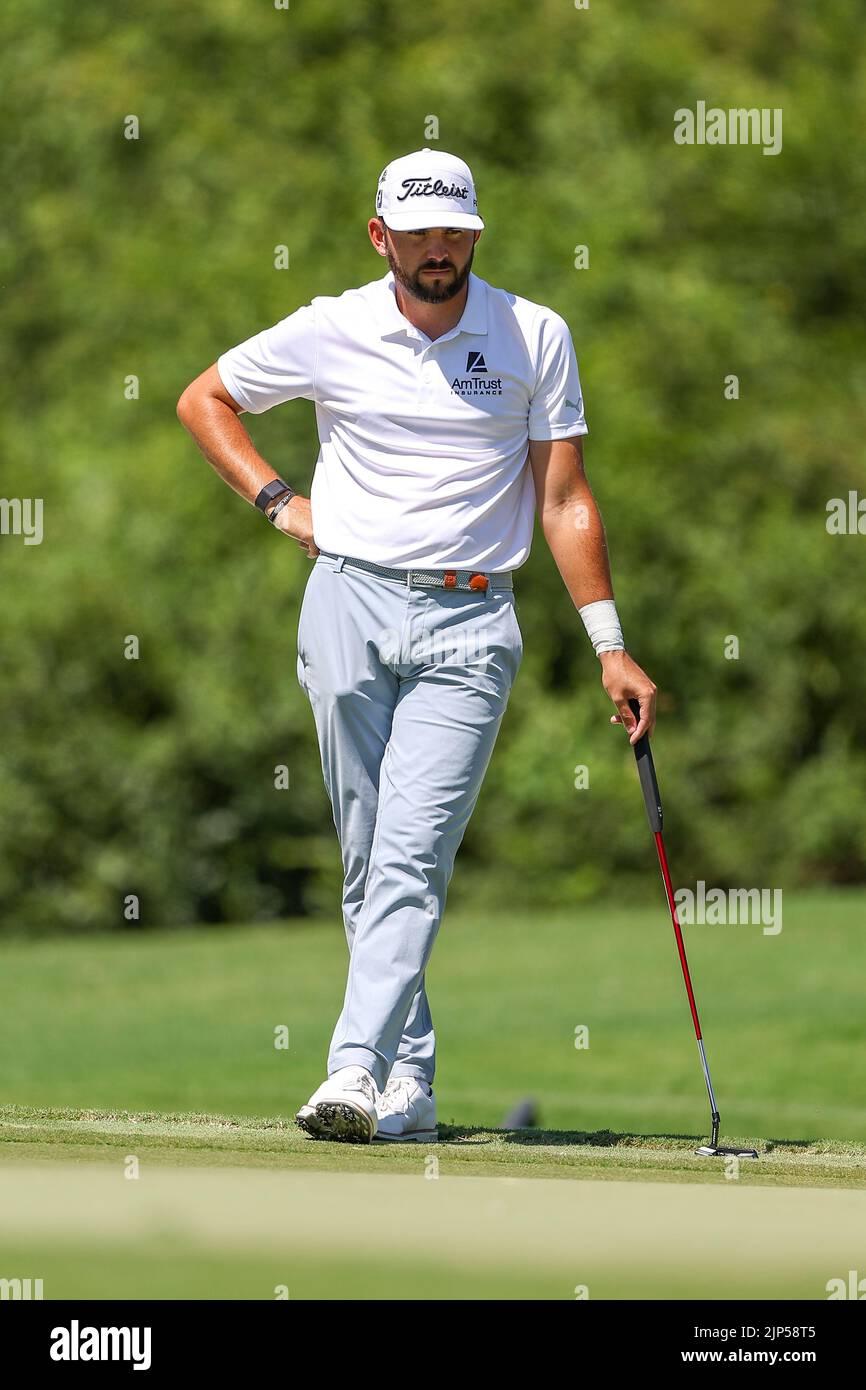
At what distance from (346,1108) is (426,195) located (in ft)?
7.96

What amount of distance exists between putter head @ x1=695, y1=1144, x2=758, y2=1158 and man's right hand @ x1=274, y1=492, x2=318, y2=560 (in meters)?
1.99

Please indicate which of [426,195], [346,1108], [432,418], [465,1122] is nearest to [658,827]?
[346,1108]

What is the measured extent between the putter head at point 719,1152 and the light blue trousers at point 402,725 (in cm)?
89

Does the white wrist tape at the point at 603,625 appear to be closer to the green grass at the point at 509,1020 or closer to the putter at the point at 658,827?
the putter at the point at 658,827

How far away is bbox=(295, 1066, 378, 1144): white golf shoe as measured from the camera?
5.88m

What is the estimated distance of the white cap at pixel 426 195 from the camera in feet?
19.4

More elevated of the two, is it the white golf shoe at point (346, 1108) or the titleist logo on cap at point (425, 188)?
the titleist logo on cap at point (425, 188)

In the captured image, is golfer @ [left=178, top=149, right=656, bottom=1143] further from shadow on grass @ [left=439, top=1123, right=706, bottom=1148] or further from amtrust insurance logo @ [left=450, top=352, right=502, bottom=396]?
shadow on grass @ [left=439, top=1123, right=706, bottom=1148]

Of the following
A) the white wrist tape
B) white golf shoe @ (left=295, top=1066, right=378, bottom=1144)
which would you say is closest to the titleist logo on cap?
the white wrist tape

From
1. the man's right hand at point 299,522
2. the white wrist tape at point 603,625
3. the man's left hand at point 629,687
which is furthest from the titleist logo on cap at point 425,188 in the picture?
the man's left hand at point 629,687

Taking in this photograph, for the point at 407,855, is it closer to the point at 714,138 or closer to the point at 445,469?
the point at 445,469

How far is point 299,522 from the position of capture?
250 inches

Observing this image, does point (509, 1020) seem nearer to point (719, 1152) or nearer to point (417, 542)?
point (719, 1152)
